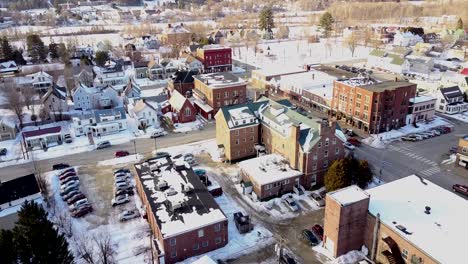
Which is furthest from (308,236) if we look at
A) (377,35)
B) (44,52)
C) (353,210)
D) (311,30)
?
(311,30)

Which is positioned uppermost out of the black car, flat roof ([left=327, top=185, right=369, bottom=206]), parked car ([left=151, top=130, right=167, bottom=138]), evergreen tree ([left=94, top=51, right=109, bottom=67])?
evergreen tree ([left=94, top=51, right=109, bottom=67])

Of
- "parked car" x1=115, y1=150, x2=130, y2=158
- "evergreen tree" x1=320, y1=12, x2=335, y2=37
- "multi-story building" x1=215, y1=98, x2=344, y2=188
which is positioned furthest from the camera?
"evergreen tree" x1=320, y1=12, x2=335, y2=37

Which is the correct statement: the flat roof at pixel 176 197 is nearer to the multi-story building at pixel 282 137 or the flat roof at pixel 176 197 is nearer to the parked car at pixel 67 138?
the multi-story building at pixel 282 137

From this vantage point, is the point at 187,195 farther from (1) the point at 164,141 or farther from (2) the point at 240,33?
(2) the point at 240,33

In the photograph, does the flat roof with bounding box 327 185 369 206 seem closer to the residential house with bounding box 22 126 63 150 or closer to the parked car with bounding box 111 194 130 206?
the parked car with bounding box 111 194 130 206

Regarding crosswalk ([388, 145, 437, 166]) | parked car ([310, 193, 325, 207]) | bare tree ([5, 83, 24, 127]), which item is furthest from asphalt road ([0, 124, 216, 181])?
crosswalk ([388, 145, 437, 166])

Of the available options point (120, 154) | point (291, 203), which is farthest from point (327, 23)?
point (291, 203)

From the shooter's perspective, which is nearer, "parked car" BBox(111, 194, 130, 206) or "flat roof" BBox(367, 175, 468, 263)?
"flat roof" BBox(367, 175, 468, 263)

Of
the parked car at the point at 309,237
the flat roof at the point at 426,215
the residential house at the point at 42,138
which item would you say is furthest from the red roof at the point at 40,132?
the flat roof at the point at 426,215
